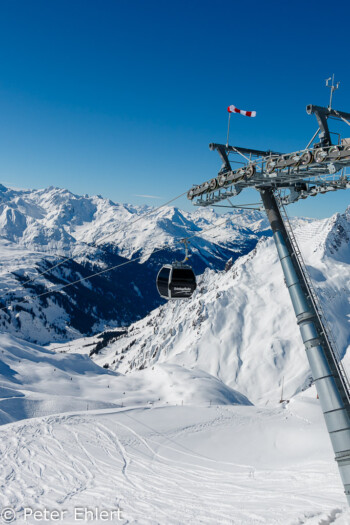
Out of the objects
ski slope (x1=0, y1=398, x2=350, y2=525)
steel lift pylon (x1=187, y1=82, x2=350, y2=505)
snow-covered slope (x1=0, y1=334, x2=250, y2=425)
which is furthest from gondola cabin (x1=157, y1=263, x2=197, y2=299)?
snow-covered slope (x1=0, y1=334, x2=250, y2=425)

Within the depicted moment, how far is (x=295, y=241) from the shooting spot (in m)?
12.6

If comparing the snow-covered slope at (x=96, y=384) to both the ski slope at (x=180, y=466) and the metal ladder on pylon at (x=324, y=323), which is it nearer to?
the ski slope at (x=180, y=466)

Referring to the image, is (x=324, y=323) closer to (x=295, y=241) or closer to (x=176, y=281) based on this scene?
(x=295, y=241)

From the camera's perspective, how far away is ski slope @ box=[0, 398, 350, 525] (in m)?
19.9

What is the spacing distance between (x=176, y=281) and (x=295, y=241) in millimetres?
7265


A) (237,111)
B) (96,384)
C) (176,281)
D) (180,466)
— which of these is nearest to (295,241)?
(237,111)

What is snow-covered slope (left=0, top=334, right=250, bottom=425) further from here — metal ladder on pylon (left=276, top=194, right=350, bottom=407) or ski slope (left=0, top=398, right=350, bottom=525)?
metal ladder on pylon (left=276, top=194, right=350, bottom=407)

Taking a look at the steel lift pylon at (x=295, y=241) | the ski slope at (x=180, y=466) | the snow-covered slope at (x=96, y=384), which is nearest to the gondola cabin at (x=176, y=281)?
the steel lift pylon at (x=295, y=241)

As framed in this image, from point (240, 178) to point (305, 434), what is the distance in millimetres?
33896

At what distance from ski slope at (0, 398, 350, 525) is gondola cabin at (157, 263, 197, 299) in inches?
429

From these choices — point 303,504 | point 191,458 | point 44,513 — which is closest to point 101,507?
point 44,513

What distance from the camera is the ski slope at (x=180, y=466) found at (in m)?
19.9

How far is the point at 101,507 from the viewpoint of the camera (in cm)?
2055

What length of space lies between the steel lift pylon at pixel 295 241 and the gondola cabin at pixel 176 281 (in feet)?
17.6
